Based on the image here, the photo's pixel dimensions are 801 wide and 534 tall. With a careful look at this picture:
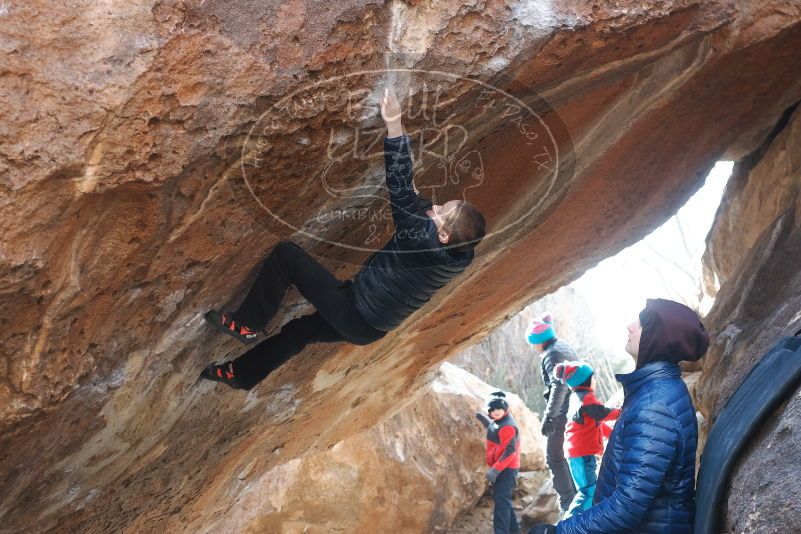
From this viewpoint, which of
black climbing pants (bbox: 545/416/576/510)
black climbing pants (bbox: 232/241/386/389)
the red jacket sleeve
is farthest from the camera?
the red jacket sleeve

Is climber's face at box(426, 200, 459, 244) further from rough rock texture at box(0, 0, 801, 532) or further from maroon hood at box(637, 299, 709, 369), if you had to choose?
maroon hood at box(637, 299, 709, 369)

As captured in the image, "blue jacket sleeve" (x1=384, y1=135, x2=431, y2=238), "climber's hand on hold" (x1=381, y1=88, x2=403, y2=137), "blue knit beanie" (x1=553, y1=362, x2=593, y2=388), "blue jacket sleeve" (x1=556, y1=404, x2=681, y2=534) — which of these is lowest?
"blue knit beanie" (x1=553, y1=362, x2=593, y2=388)

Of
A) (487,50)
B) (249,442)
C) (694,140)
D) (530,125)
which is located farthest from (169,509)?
(694,140)

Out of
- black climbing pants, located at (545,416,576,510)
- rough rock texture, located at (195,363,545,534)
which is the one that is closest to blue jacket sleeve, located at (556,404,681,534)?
black climbing pants, located at (545,416,576,510)

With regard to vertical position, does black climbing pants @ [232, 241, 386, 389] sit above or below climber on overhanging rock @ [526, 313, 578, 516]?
above

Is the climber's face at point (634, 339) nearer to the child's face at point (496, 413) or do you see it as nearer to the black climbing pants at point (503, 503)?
the child's face at point (496, 413)

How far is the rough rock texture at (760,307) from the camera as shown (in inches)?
103

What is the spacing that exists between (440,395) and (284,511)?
1.95 m

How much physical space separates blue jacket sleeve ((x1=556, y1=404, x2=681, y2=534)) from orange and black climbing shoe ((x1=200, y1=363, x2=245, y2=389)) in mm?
1665

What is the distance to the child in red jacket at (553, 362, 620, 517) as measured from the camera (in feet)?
18.4

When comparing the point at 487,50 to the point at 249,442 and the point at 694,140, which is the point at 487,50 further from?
the point at 249,442

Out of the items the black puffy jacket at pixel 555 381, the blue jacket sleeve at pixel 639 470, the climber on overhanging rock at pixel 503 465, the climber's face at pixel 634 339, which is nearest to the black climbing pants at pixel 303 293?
the climber's face at pixel 634 339

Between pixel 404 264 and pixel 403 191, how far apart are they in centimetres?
35

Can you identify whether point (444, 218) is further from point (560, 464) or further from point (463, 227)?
point (560, 464)
